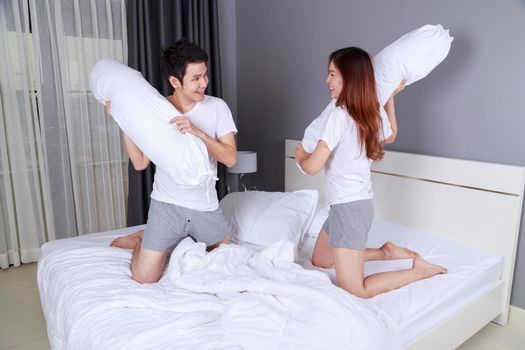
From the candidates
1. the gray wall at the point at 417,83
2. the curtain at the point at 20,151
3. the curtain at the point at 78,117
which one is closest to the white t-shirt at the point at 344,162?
the gray wall at the point at 417,83

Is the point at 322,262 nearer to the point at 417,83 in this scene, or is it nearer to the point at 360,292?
the point at 360,292

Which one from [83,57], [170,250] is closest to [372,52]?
[170,250]

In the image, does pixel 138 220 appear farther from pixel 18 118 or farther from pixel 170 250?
pixel 170 250

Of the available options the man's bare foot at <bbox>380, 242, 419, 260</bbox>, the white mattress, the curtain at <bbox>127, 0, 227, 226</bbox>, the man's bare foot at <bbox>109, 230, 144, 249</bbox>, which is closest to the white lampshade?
the curtain at <bbox>127, 0, 227, 226</bbox>

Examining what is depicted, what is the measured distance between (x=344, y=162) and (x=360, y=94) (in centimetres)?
28

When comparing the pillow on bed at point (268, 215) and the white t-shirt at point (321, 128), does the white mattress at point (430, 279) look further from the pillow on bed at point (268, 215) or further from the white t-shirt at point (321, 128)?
the white t-shirt at point (321, 128)

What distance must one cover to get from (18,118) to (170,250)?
170 centimetres

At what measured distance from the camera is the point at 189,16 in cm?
324

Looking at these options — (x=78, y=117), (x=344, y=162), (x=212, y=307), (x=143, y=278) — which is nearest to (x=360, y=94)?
(x=344, y=162)

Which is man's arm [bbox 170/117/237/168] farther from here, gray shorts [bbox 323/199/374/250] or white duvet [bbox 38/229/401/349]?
gray shorts [bbox 323/199/374/250]

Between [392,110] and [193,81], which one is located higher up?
[193,81]

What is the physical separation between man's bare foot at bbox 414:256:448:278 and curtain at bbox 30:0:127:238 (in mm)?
2280

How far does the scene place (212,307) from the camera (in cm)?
147

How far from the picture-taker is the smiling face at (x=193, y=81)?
178 cm
